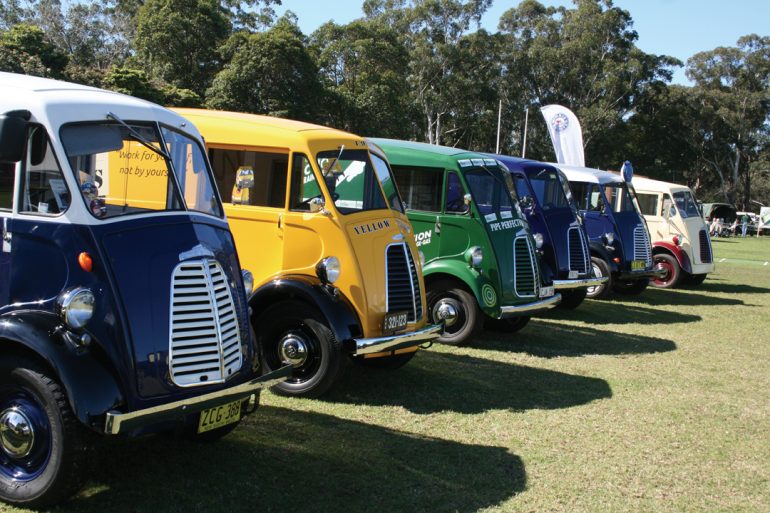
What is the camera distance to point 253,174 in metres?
7.54

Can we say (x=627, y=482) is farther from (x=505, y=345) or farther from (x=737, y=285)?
(x=737, y=285)

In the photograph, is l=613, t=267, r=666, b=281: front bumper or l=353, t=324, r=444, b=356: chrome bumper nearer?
l=353, t=324, r=444, b=356: chrome bumper

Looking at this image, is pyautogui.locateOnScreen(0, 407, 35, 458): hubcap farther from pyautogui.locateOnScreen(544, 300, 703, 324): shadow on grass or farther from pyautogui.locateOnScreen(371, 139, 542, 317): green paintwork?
pyautogui.locateOnScreen(544, 300, 703, 324): shadow on grass

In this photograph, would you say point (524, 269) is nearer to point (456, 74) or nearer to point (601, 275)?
point (601, 275)

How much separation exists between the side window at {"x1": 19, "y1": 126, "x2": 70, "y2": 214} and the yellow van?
2.67 metres

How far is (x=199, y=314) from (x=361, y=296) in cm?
245

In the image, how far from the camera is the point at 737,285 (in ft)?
64.3

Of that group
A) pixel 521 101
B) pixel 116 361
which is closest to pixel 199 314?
pixel 116 361

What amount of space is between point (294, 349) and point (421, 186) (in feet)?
12.9

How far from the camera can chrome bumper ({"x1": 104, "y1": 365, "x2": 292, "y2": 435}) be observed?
4.11 meters

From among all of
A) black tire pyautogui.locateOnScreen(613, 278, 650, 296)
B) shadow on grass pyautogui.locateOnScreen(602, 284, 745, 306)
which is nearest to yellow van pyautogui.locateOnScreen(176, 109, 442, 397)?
shadow on grass pyautogui.locateOnScreen(602, 284, 745, 306)

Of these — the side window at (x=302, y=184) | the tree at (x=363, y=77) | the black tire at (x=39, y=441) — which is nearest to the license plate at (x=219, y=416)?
the black tire at (x=39, y=441)

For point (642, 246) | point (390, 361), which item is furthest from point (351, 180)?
point (642, 246)

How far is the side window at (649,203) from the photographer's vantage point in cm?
1741
